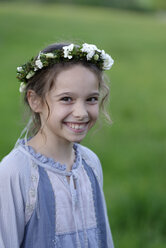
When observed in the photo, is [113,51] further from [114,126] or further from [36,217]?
[36,217]

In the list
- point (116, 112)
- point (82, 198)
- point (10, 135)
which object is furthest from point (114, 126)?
point (82, 198)

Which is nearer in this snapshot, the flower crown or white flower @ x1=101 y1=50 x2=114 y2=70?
the flower crown

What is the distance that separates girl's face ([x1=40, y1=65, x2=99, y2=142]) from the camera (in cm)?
207

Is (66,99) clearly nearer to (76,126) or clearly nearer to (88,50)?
(76,126)

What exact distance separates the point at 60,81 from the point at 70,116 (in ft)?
0.55

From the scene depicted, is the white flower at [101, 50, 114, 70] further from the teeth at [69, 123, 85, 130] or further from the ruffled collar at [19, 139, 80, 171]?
the ruffled collar at [19, 139, 80, 171]

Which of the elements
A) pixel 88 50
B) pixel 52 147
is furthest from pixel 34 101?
pixel 88 50

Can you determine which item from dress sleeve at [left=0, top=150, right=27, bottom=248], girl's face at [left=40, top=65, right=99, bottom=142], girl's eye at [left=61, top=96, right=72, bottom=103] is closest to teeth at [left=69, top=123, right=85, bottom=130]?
girl's face at [left=40, top=65, right=99, bottom=142]

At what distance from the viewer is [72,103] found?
6.82 ft

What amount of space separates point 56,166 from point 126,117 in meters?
5.57

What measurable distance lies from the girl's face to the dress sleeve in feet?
0.91

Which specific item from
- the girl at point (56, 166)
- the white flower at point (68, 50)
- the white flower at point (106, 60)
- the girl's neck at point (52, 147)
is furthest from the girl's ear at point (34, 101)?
the white flower at point (106, 60)

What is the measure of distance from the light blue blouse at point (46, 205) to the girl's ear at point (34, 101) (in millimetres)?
169

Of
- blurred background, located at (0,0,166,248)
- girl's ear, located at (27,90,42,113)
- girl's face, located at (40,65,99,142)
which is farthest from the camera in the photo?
blurred background, located at (0,0,166,248)
